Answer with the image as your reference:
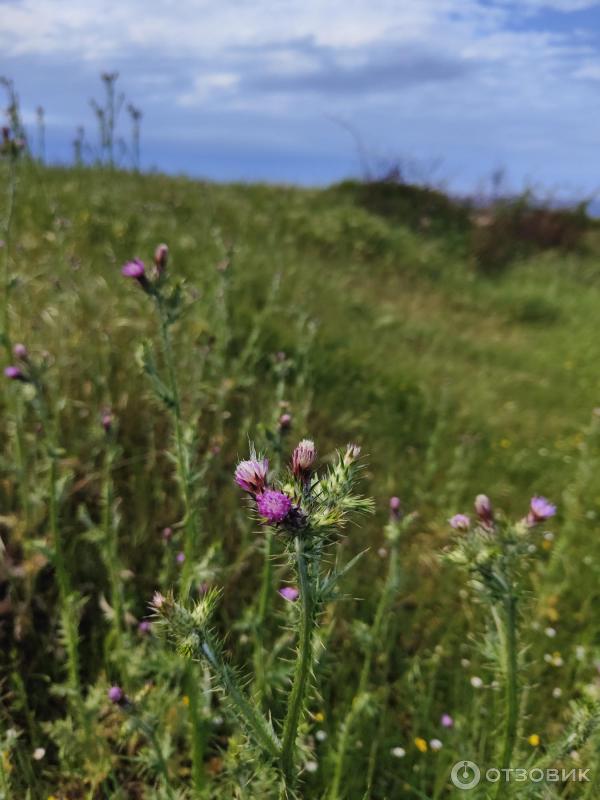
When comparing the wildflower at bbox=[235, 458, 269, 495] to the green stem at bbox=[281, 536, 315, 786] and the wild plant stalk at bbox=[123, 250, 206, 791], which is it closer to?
the green stem at bbox=[281, 536, 315, 786]

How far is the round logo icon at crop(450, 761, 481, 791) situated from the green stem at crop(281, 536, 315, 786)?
0.83 m

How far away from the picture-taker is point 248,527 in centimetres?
290

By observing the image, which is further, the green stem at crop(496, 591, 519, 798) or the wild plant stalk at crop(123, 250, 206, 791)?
the wild plant stalk at crop(123, 250, 206, 791)

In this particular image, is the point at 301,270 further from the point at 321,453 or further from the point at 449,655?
the point at 449,655

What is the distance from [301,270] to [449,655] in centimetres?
522

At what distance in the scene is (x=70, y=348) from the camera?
371 cm

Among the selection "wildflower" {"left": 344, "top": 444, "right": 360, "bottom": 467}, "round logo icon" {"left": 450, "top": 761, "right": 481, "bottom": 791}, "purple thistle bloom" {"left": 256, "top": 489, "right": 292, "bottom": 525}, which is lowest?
"round logo icon" {"left": 450, "top": 761, "right": 481, "bottom": 791}

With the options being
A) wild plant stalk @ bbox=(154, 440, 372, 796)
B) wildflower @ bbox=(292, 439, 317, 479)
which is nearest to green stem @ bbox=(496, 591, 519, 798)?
wild plant stalk @ bbox=(154, 440, 372, 796)

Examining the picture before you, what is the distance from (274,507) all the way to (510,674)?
0.89 metres

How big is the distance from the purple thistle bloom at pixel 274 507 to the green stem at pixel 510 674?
712 mm

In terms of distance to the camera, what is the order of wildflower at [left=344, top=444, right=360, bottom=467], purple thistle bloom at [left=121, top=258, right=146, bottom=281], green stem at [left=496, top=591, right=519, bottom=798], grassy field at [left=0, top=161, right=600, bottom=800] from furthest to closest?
1. grassy field at [left=0, top=161, right=600, bottom=800]
2. purple thistle bloom at [left=121, top=258, right=146, bottom=281]
3. green stem at [left=496, top=591, right=519, bottom=798]
4. wildflower at [left=344, top=444, right=360, bottom=467]

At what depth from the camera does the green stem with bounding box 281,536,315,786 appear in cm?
113

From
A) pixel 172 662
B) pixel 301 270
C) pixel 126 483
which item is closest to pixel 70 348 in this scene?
pixel 126 483

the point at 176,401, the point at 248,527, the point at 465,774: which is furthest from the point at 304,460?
the point at 248,527
